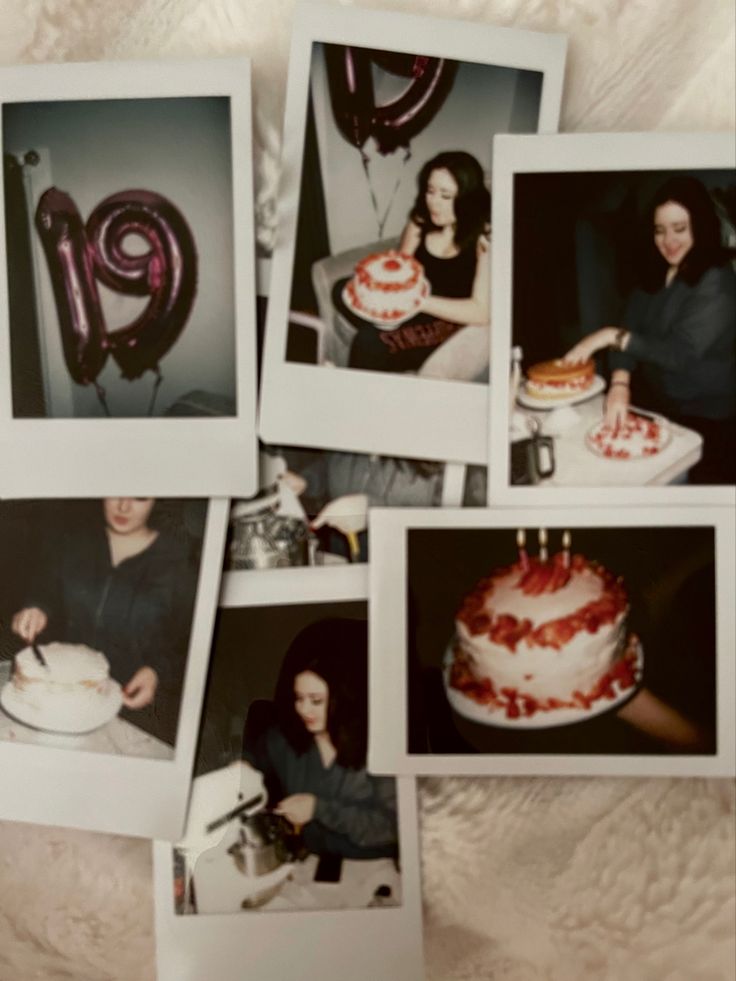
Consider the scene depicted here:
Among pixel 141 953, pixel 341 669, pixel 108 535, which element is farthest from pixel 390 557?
pixel 141 953

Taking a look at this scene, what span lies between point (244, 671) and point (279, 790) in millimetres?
89

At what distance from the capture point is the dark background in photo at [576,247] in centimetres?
64

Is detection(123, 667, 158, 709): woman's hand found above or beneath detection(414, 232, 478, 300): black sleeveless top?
beneath

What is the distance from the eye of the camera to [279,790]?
2.16 ft

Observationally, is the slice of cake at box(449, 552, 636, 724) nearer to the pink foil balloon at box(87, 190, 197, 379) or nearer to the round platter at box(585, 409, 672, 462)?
the round platter at box(585, 409, 672, 462)

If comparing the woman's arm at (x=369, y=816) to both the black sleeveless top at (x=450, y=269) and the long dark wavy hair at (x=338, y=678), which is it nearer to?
the long dark wavy hair at (x=338, y=678)

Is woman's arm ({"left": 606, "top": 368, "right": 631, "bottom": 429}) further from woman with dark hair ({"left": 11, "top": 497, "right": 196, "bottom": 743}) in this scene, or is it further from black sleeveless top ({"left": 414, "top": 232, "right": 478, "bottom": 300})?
woman with dark hair ({"left": 11, "top": 497, "right": 196, "bottom": 743})

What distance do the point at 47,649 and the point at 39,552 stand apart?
7 cm

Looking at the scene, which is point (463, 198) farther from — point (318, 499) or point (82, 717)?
point (82, 717)

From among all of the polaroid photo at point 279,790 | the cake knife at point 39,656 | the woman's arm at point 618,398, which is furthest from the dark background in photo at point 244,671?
the woman's arm at point 618,398

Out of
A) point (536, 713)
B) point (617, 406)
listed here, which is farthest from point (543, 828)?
point (617, 406)

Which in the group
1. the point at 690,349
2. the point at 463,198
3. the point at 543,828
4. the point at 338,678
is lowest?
the point at 543,828

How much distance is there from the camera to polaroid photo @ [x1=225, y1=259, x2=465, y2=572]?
25.9 inches

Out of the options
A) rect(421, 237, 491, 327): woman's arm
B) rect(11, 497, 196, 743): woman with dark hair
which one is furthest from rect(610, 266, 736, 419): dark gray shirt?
rect(11, 497, 196, 743): woman with dark hair
